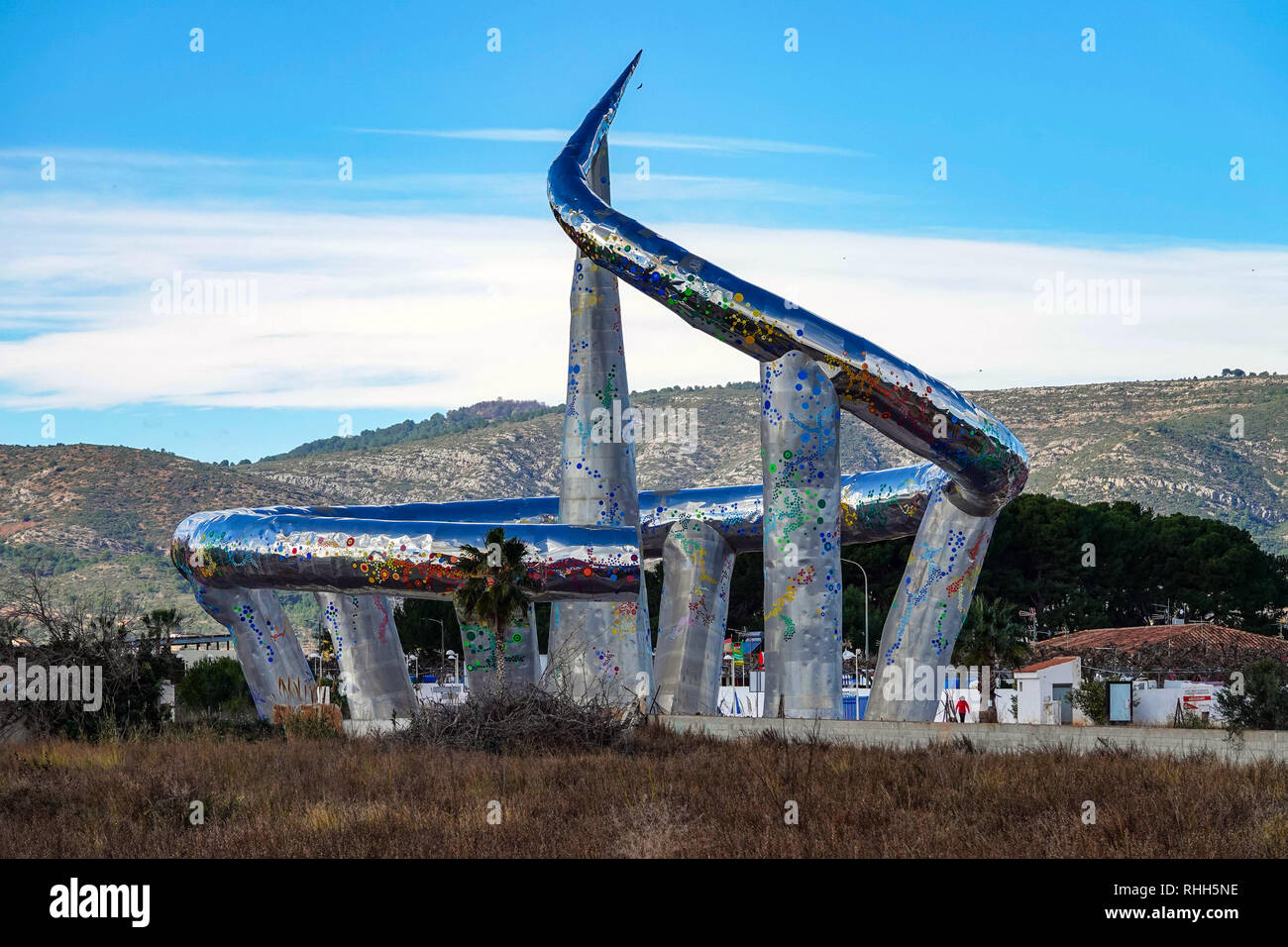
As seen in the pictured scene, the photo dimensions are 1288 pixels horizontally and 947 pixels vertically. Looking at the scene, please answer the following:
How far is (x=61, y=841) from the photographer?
1908 cm

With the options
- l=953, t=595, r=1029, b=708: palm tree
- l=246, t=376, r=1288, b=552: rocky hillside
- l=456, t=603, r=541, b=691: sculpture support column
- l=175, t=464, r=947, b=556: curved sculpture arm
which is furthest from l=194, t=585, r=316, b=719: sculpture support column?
l=246, t=376, r=1288, b=552: rocky hillside

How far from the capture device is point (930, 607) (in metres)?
32.1

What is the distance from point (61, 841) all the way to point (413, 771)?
6700mm

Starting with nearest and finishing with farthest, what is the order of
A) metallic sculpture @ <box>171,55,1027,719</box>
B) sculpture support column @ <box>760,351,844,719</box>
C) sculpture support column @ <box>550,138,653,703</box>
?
1. metallic sculpture @ <box>171,55,1027,719</box>
2. sculpture support column @ <box>760,351,844,719</box>
3. sculpture support column @ <box>550,138,653,703</box>

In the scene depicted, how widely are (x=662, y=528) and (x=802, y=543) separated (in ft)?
26.1

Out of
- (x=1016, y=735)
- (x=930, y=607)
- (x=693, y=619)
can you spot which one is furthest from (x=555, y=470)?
(x=1016, y=735)

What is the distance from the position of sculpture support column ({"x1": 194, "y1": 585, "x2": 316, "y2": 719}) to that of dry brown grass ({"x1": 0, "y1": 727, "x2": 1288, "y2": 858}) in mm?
6552

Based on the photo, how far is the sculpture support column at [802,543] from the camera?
29.4 m

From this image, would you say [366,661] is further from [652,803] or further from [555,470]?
[555,470]

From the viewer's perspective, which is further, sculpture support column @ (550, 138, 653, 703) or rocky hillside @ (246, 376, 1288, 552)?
rocky hillside @ (246, 376, 1288, 552)

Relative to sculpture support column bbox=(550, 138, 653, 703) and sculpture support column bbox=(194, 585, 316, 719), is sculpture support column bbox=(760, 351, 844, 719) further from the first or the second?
sculpture support column bbox=(194, 585, 316, 719)

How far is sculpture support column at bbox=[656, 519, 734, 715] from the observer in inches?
1410

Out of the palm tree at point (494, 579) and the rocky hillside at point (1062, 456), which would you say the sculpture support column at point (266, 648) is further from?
the rocky hillside at point (1062, 456)
